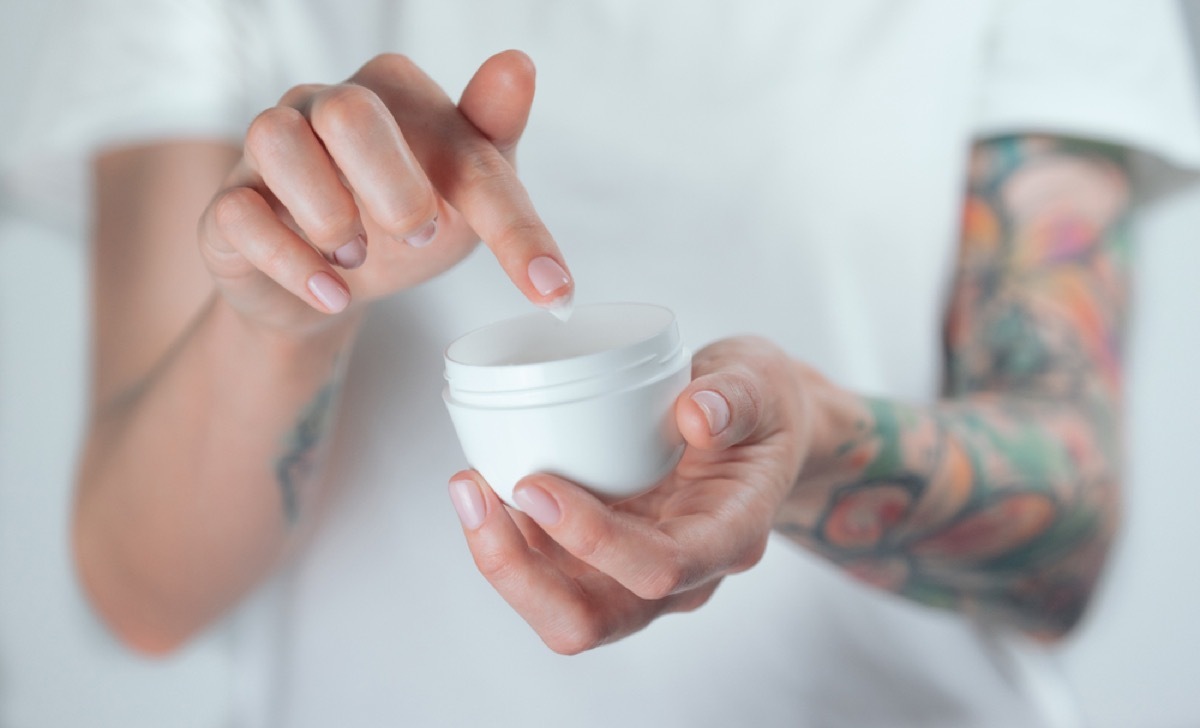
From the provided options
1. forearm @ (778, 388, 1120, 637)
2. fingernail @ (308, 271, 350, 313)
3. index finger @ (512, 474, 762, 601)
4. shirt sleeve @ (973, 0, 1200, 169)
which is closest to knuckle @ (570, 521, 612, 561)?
index finger @ (512, 474, 762, 601)

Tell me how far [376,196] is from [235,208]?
49mm

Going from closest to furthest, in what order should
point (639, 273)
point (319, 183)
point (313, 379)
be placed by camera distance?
point (319, 183) → point (313, 379) → point (639, 273)

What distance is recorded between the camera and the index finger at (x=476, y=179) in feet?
1.01

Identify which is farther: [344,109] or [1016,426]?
[1016,426]

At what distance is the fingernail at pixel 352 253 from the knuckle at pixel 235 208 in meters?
0.03

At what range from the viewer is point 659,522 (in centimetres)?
35

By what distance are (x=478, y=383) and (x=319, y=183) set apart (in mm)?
80

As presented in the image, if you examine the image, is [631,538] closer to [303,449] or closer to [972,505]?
[303,449]

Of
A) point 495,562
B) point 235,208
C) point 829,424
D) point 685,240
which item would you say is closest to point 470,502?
point 495,562

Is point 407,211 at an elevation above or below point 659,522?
above

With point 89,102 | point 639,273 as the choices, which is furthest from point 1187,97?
point 89,102

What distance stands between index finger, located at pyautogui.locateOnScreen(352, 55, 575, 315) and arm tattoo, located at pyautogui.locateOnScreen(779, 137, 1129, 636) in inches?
11.2

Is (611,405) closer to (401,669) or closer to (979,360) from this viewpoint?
(401,669)

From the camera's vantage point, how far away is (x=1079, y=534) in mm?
658
